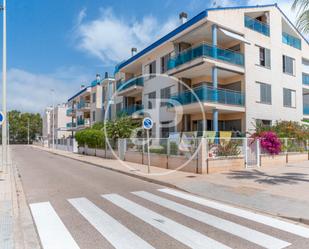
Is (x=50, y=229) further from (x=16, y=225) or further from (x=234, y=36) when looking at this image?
(x=234, y=36)

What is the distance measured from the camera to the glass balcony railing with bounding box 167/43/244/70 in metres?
19.5

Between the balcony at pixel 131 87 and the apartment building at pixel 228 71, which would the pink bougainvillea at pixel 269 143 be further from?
the balcony at pixel 131 87

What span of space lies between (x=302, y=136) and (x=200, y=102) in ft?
24.9

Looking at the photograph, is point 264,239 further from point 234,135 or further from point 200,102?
point 234,135

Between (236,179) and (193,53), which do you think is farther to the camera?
(193,53)

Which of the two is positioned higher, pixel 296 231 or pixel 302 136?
pixel 302 136

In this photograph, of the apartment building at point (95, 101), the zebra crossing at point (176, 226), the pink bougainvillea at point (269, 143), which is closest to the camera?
the zebra crossing at point (176, 226)

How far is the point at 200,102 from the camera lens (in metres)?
18.9

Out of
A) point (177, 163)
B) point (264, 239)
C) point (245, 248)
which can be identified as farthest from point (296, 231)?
point (177, 163)

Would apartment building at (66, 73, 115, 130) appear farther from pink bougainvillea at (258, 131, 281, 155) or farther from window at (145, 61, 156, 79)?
pink bougainvillea at (258, 131, 281, 155)

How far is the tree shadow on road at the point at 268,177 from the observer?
36.2 feet

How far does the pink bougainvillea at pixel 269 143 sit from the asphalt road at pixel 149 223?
9042 millimetres

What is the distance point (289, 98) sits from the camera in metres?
25.3

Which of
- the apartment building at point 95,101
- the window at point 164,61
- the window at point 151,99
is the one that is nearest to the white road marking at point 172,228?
the window at point 164,61
